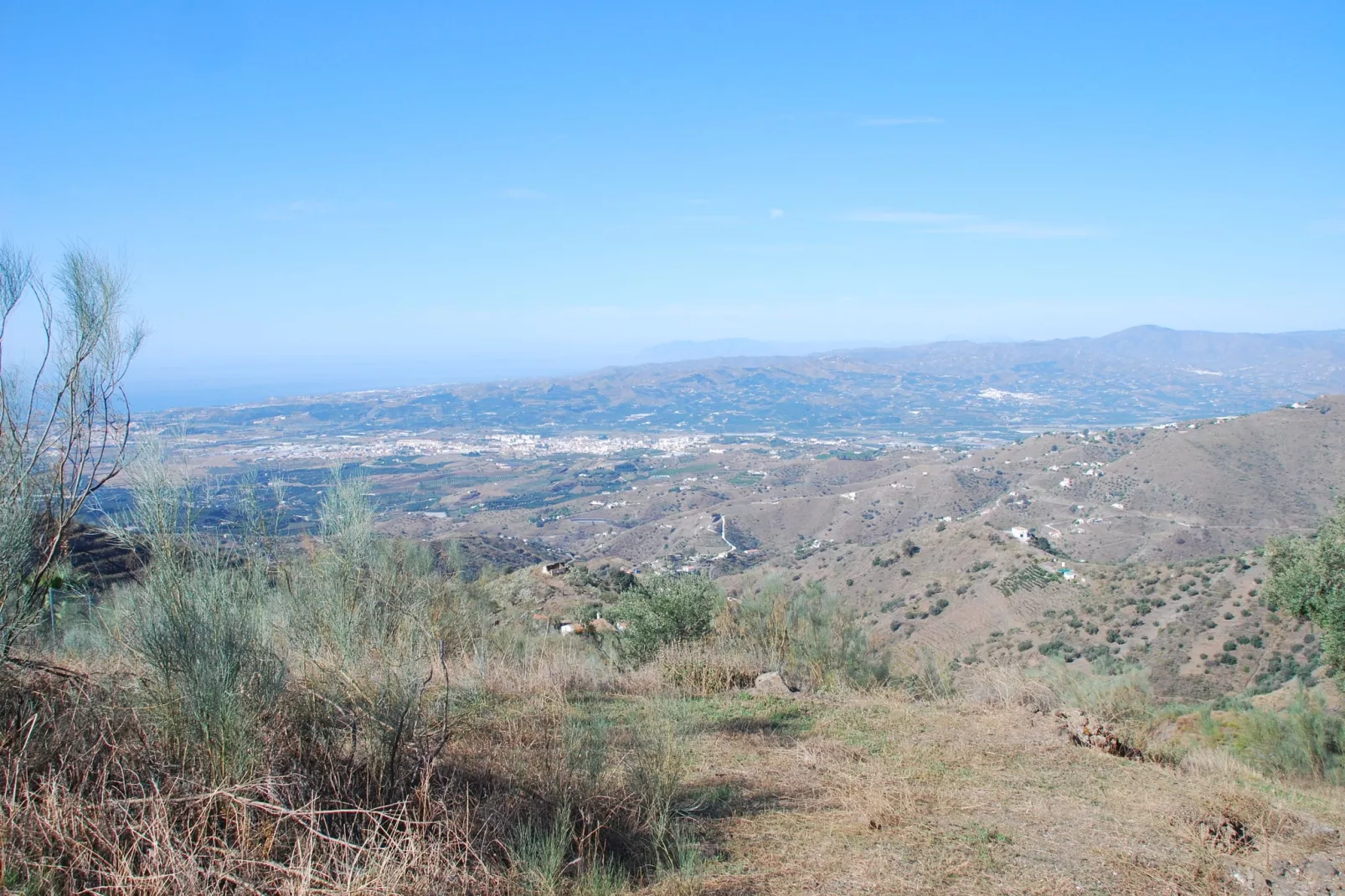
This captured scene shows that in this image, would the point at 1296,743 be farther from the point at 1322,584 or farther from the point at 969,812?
the point at 969,812

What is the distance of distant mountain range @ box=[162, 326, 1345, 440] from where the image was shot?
348 ft

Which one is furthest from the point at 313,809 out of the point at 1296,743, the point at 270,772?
the point at 1296,743

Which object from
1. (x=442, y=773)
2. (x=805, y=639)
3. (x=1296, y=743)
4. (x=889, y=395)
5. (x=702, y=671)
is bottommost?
(x=1296, y=743)

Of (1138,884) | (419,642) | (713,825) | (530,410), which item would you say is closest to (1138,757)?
(1138,884)

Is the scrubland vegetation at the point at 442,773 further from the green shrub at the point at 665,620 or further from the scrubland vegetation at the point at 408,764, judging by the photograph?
the green shrub at the point at 665,620

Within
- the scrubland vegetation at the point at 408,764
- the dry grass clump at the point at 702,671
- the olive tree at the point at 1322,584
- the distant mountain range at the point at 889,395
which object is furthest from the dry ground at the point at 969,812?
the distant mountain range at the point at 889,395

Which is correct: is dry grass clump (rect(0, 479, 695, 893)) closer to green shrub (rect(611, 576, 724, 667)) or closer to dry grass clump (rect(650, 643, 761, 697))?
dry grass clump (rect(650, 643, 761, 697))

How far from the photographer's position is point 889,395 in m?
146

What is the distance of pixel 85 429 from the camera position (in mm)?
5188

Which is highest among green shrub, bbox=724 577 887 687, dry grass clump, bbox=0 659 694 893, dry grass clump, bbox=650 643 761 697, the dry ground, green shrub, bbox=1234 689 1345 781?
dry grass clump, bbox=0 659 694 893

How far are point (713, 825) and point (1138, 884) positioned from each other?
8.45ft

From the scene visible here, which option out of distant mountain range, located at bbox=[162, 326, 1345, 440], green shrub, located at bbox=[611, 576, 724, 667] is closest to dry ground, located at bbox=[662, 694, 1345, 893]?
green shrub, located at bbox=[611, 576, 724, 667]

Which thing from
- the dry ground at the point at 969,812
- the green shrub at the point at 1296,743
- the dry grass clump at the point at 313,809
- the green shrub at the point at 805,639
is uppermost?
the dry grass clump at the point at 313,809

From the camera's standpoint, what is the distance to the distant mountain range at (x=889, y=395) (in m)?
106
